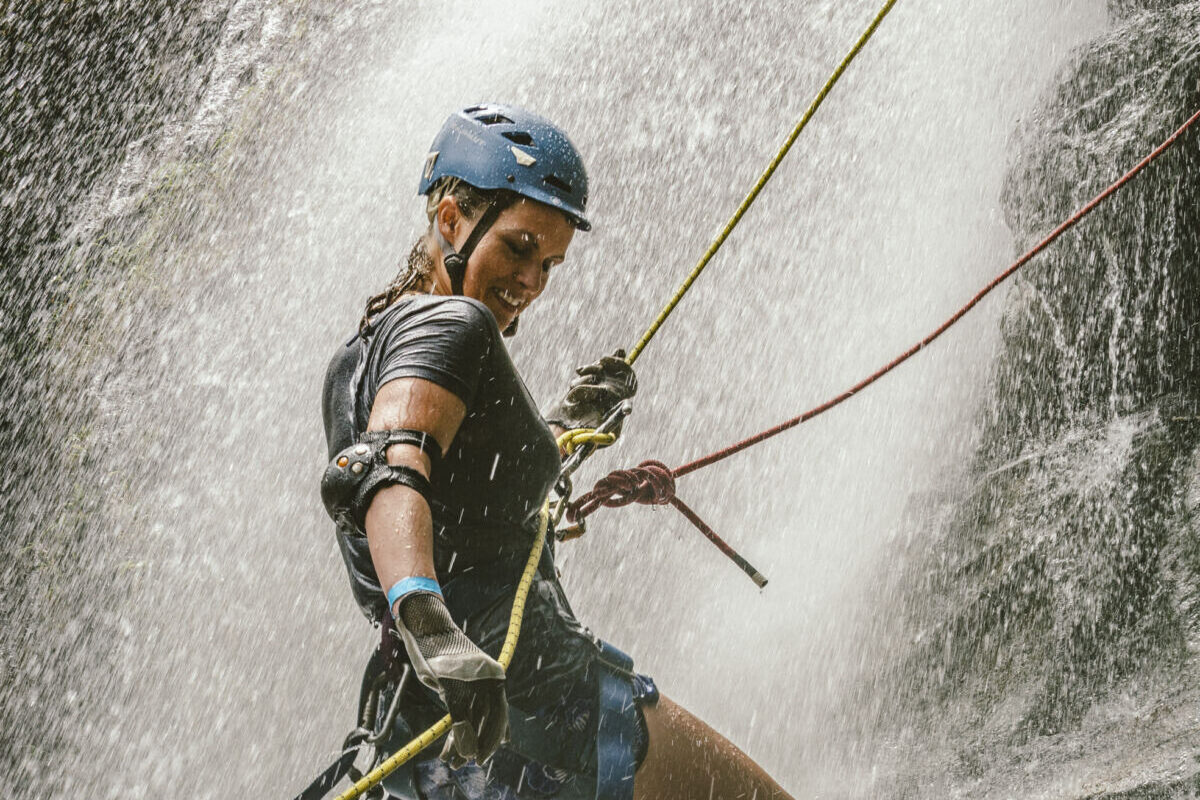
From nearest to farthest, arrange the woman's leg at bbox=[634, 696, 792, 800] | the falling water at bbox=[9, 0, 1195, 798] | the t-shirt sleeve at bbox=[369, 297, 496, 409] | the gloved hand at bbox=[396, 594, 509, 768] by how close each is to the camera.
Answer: the gloved hand at bbox=[396, 594, 509, 768]
the t-shirt sleeve at bbox=[369, 297, 496, 409]
the woman's leg at bbox=[634, 696, 792, 800]
the falling water at bbox=[9, 0, 1195, 798]

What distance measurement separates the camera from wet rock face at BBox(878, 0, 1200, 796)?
4.49 metres

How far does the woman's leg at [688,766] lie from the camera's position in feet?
6.40

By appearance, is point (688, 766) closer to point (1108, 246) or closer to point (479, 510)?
point (479, 510)

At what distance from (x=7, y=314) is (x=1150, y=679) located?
30.8 ft

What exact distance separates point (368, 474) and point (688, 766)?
3.18 ft

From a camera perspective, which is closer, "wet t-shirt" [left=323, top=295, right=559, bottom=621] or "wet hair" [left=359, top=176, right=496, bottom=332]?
"wet t-shirt" [left=323, top=295, right=559, bottom=621]

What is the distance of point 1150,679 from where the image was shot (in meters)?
4.21

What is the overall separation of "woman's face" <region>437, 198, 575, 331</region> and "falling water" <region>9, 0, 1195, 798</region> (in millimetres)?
3963

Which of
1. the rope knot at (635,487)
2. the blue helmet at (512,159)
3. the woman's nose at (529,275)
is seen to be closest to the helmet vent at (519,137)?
the blue helmet at (512,159)

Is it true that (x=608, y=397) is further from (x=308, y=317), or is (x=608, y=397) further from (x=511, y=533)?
(x=308, y=317)

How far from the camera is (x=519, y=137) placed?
1977mm

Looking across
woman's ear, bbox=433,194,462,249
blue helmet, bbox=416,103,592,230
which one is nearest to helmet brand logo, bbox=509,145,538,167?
blue helmet, bbox=416,103,592,230

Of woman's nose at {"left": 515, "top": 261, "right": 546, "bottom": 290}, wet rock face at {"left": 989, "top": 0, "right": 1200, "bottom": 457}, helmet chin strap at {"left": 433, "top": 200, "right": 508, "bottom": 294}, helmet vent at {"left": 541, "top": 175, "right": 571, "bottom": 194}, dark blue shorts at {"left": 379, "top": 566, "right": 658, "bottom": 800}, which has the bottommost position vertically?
wet rock face at {"left": 989, "top": 0, "right": 1200, "bottom": 457}

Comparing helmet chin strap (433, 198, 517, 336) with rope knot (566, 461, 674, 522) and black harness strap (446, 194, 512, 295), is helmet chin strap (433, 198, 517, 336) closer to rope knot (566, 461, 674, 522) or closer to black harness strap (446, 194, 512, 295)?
black harness strap (446, 194, 512, 295)
